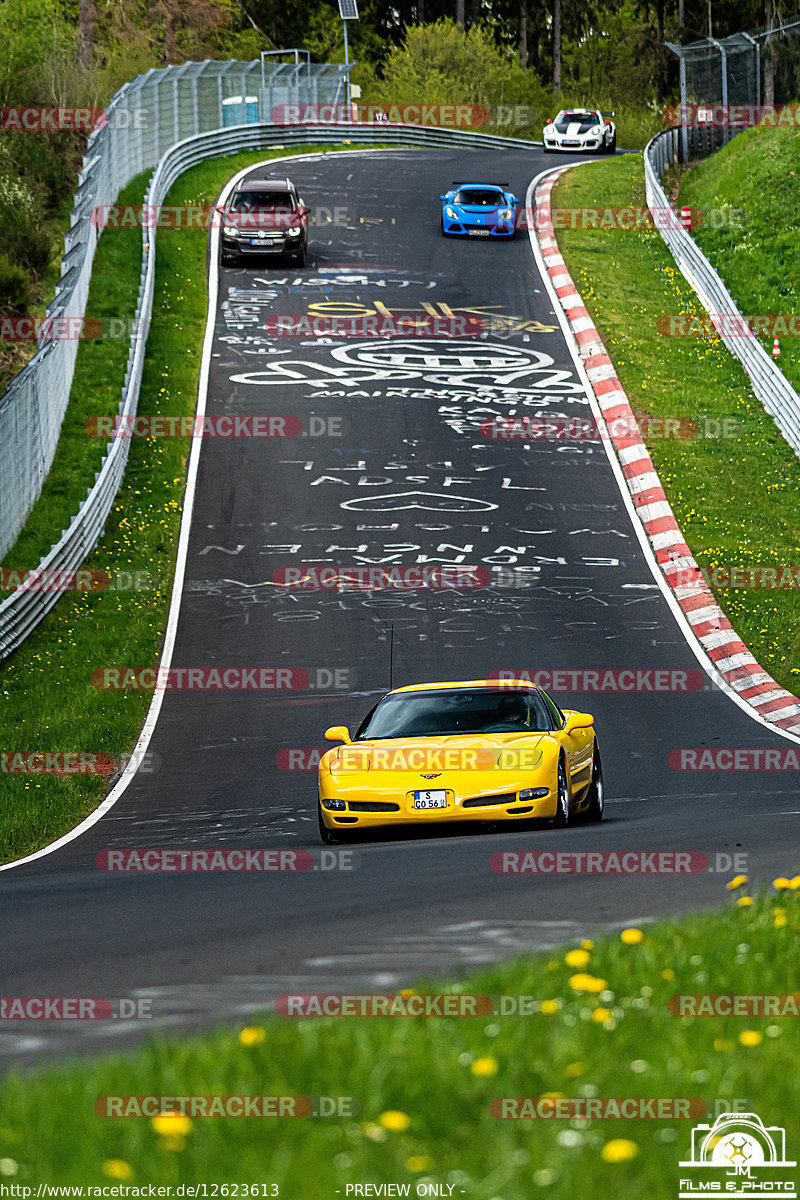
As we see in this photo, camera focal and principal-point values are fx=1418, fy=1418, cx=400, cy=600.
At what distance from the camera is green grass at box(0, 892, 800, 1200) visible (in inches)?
141

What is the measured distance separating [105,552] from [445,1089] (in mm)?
19420

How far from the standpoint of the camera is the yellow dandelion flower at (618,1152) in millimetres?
3551

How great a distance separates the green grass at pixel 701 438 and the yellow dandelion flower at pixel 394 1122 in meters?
14.9

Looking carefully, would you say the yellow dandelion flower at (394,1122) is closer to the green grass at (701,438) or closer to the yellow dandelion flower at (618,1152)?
the yellow dandelion flower at (618,1152)

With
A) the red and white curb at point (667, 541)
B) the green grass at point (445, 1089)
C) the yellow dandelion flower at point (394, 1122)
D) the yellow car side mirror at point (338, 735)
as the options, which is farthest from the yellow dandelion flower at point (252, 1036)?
the red and white curb at point (667, 541)

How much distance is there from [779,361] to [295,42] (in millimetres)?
74345

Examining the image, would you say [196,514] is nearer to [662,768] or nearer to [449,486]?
[449,486]

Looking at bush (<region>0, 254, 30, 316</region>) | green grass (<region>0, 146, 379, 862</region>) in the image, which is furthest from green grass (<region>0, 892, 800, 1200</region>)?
bush (<region>0, 254, 30, 316</region>)

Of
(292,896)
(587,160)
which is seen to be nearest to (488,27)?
(587,160)

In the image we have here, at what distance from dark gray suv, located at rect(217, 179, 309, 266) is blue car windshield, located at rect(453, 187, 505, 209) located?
18.1 feet

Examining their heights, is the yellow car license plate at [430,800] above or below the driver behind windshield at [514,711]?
below

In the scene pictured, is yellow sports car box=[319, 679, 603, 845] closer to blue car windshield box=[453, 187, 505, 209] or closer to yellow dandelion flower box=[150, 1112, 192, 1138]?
yellow dandelion flower box=[150, 1112, 192, 1138]

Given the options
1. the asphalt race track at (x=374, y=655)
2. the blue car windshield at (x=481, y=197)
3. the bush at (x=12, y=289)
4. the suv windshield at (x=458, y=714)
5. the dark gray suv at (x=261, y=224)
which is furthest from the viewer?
the blue car windshield at (x=481, y=197)

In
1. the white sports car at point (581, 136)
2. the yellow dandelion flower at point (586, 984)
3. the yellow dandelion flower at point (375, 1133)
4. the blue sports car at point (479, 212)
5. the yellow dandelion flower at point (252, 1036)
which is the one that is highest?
the white sports car at point (581, 136)
